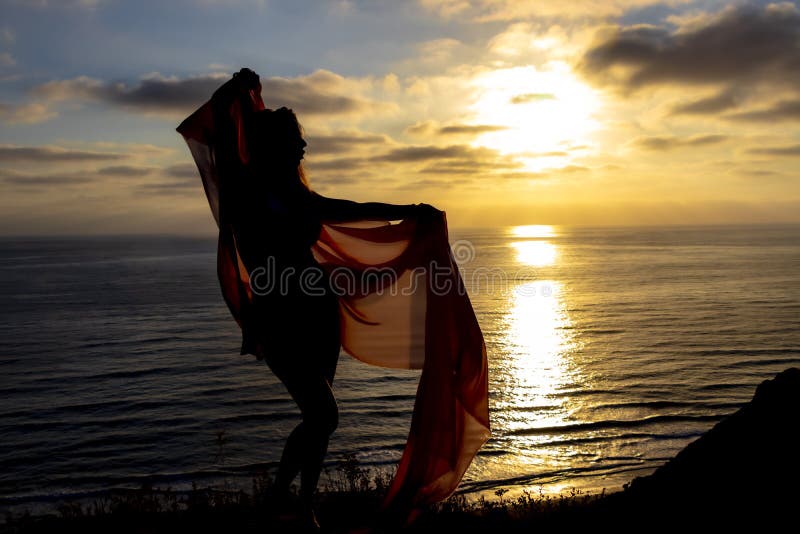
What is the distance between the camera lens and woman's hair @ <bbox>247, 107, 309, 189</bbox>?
427 centimetres

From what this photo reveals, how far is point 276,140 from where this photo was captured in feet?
14.1

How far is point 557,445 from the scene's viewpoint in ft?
39.9

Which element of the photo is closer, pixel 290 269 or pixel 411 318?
pixel 290 269

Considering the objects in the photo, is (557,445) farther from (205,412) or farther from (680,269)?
(680,269)

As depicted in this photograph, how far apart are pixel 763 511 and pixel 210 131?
4998 millimetres

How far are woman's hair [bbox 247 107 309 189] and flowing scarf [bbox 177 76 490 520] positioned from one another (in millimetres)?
246

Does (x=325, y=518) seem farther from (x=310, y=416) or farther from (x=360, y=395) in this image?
(x=360, y=395)

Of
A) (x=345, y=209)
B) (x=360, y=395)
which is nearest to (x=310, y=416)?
(x=345, y=209)

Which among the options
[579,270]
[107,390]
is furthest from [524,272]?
[107,390]

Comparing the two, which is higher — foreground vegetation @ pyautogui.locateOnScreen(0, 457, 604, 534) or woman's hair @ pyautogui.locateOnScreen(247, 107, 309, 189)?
woman's hair @ pyautogui.locateOnScreen(247, 107, 309, 189)

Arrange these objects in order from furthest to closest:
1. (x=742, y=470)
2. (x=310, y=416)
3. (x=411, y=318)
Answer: (x=411, y=318), (x=742, y=470), (x=310, y=416)

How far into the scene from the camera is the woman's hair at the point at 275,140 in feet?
14.0

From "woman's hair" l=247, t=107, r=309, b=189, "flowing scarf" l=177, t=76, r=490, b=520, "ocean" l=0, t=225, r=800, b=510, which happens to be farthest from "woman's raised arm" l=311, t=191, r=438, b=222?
"ocean" l=0, t=225, r=800, b=510

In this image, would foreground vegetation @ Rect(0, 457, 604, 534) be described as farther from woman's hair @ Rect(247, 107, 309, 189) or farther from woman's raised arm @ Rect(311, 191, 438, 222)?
woman's hair @ Rect(247, 107, 309, 189)
